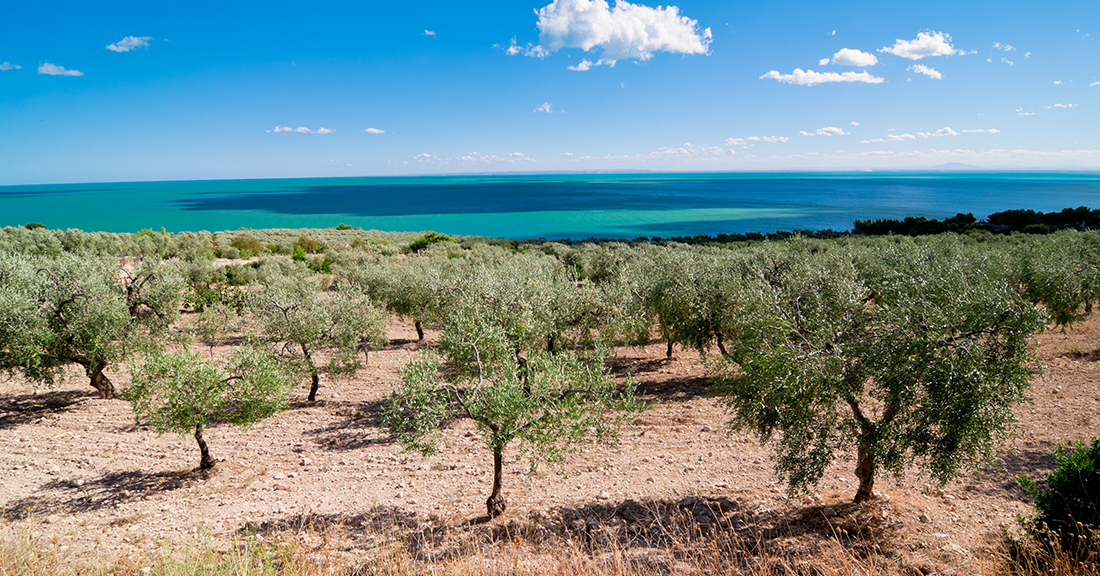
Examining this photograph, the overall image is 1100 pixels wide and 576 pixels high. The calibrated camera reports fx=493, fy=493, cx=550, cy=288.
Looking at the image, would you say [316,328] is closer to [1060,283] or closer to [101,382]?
[101,382]

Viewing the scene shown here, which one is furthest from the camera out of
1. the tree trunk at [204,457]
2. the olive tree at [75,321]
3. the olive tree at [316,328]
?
the olive tree at [316,328]

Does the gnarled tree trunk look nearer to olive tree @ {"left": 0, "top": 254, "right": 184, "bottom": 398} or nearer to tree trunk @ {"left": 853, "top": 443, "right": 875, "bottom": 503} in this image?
olive tree @ {"left": 0, "top": 254, "right": 184, "bottom": 398}

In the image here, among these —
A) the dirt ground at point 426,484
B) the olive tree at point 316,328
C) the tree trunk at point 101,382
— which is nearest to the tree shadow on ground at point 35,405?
the dirt ground at point 426,484

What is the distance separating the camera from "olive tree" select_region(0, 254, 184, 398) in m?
16.2

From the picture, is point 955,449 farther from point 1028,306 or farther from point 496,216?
point 496,216

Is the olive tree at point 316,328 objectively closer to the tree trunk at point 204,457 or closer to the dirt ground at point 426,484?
the dirt ground at point 426,484

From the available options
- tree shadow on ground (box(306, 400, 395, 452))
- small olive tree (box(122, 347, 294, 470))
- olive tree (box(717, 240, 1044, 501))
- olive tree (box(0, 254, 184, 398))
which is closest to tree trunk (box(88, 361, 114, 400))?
olive tree (box(0, 254, 184, 398))

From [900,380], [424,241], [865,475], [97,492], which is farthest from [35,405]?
[424,241]

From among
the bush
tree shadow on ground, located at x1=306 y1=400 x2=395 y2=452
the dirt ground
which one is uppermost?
the bush

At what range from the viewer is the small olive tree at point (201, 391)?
1275cm

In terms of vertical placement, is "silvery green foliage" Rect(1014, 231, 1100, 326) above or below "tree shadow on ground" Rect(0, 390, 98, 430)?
above

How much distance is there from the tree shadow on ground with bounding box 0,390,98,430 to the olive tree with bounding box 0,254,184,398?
0.99 metres

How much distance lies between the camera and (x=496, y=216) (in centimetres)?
14988

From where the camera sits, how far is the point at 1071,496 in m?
7.68
